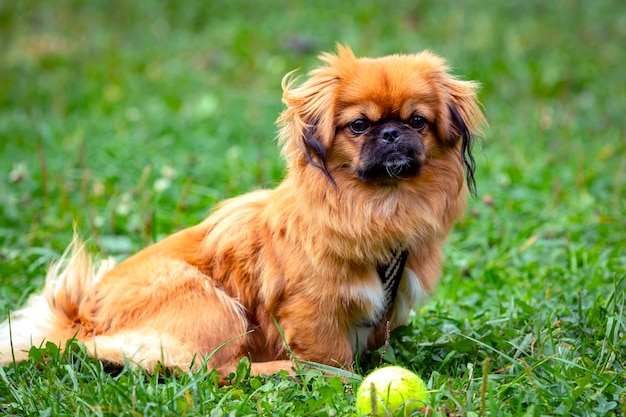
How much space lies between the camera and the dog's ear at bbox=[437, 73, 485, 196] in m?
3.15

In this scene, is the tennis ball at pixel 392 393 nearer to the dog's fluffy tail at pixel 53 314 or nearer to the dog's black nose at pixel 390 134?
the dog's black nose at pixel 390 134

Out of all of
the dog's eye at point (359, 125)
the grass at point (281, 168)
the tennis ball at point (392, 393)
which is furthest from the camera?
the dog's eye at point (359, 125)

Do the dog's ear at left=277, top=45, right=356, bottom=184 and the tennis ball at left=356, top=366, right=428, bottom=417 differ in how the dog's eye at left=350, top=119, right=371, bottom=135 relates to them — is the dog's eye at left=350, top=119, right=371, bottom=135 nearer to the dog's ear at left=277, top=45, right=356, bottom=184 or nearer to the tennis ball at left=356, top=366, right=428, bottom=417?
the dog's ear at left=277, top=45, right=356, bottom=184

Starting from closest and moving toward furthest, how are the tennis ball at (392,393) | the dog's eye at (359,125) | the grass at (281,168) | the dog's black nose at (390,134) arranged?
the tennis ball at (392,393) → the grass at (281,168) → the dog's black nose at (390,134) → the dog's eye at (359,125)

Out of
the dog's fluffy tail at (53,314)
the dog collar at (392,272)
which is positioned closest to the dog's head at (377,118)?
the dog collar at (392,272)

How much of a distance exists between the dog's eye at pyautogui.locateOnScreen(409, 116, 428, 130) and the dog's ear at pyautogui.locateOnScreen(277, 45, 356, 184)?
0.34 meters

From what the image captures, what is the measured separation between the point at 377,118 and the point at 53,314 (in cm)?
172

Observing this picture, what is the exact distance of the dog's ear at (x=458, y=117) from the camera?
3148 millimetres

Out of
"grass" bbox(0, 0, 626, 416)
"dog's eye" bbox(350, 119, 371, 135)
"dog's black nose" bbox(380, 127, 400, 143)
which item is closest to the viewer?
"grass" bbox(0, 0, 626, 416)

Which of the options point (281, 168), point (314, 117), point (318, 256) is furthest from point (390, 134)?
point (281, 168)

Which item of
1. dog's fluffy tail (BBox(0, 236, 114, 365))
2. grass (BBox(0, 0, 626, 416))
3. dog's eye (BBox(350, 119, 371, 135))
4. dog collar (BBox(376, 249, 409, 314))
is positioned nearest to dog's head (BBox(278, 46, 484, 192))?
dog's eye (BBox(350, 119, 371, 135))

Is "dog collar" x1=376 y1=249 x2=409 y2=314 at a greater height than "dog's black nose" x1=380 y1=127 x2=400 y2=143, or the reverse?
"dog's black nose" x1=380 y1=127 x2=400 y2=143

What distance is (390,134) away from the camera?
2.96 meters

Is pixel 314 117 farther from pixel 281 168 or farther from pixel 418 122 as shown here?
pixel 281 168
